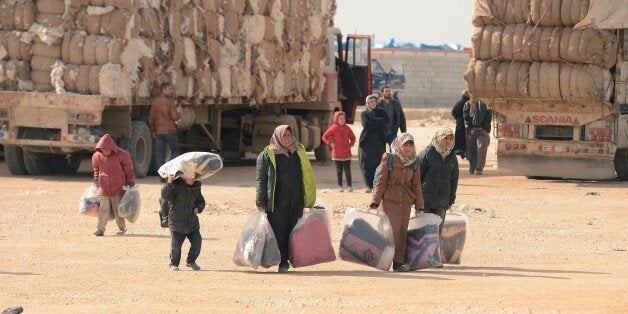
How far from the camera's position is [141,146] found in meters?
25.1

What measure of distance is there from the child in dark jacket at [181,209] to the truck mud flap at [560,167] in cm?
1220

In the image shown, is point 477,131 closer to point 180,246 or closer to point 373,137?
point 373,137

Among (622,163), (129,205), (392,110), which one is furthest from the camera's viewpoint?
(622,163)

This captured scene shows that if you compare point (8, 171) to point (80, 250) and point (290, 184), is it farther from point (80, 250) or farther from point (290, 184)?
point (290, 184)

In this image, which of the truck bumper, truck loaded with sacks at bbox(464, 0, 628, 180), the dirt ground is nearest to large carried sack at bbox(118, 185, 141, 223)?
the dirt ground

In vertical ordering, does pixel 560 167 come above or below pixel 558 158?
below

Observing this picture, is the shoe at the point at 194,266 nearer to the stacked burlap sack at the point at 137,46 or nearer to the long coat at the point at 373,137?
the long coat at the point at 373,137

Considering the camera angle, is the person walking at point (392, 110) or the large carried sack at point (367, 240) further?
the person walking at point (392, 110)

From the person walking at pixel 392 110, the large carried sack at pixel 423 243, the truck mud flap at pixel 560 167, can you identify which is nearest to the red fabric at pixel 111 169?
the large carried sack at pixel 423 243

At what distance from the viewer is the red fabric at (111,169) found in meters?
16.8

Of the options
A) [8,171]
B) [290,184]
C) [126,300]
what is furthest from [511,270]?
[8,171]

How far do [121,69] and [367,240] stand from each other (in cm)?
1051

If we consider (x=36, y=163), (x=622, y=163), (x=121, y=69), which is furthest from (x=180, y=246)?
(x=622, y=163)

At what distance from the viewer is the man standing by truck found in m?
24.4
